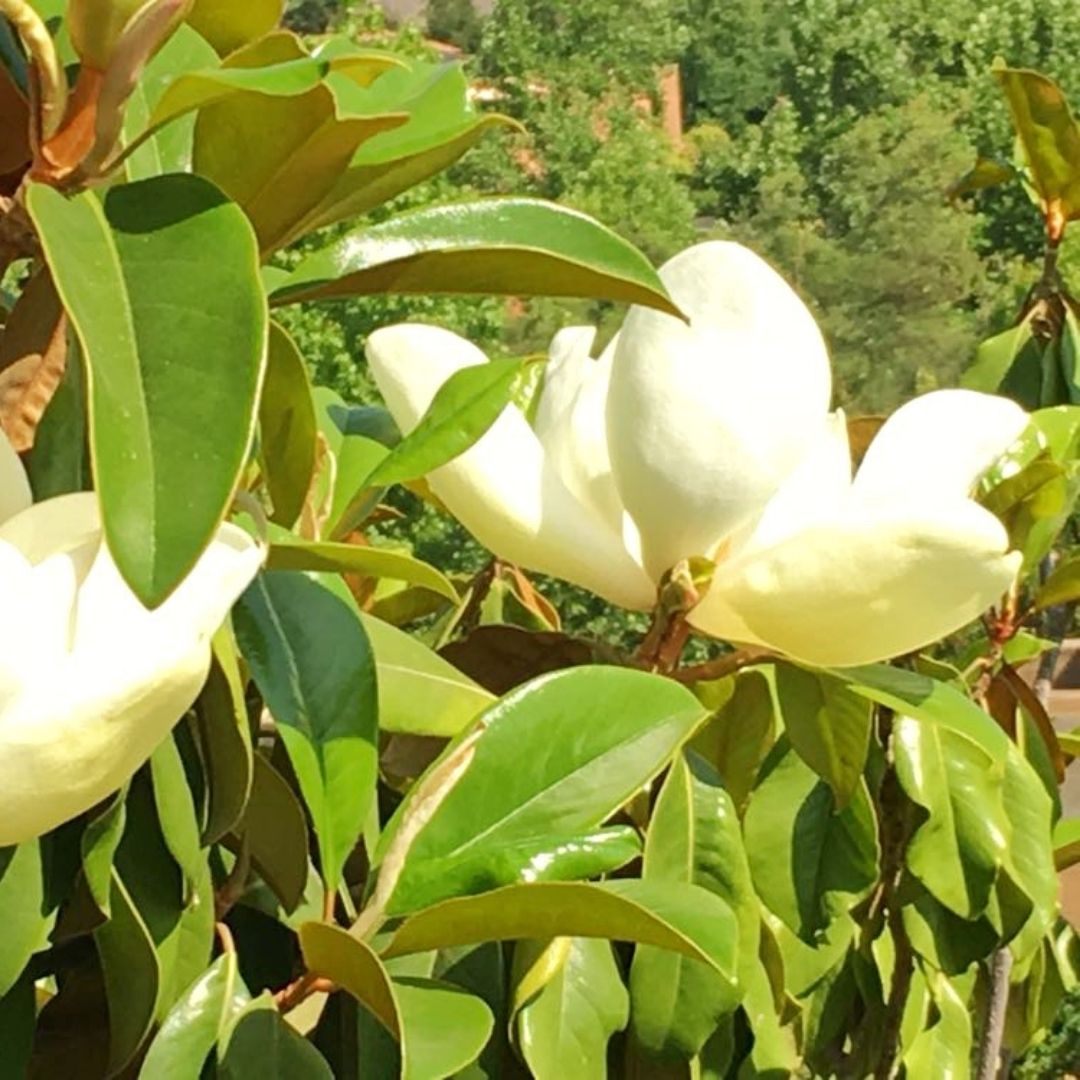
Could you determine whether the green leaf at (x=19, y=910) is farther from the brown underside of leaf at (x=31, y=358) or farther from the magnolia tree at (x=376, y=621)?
the brown underside of leaf at (x=31, y=358)

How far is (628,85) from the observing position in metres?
26.1

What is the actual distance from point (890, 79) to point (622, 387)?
84.0ft

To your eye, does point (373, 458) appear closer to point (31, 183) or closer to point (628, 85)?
point (31, 183)

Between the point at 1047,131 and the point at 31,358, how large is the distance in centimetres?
99

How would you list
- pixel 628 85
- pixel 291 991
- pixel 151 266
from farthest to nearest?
pixel 628 85 < pixel 291 991 < pixel 151 266

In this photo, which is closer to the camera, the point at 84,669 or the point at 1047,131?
the point at 84,669

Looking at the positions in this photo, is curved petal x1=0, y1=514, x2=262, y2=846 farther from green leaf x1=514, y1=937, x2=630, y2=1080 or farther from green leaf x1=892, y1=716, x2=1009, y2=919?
green leaf x1=892, y1=716, x2=1009, y2=919

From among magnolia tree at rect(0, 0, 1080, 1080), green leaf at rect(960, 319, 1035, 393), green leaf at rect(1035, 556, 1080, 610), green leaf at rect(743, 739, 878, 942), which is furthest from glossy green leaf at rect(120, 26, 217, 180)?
green leaf at rect(960, 319, 1035, 393)

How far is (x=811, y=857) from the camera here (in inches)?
29.9

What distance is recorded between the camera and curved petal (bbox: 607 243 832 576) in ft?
1.90

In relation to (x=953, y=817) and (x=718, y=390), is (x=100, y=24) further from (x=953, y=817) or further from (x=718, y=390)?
(x=953, y=817)


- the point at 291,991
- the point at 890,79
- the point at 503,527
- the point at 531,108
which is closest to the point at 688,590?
the point at 503,527

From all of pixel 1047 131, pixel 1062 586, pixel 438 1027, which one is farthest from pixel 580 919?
pixel 1047 131

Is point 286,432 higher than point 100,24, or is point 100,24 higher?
point 100,24
